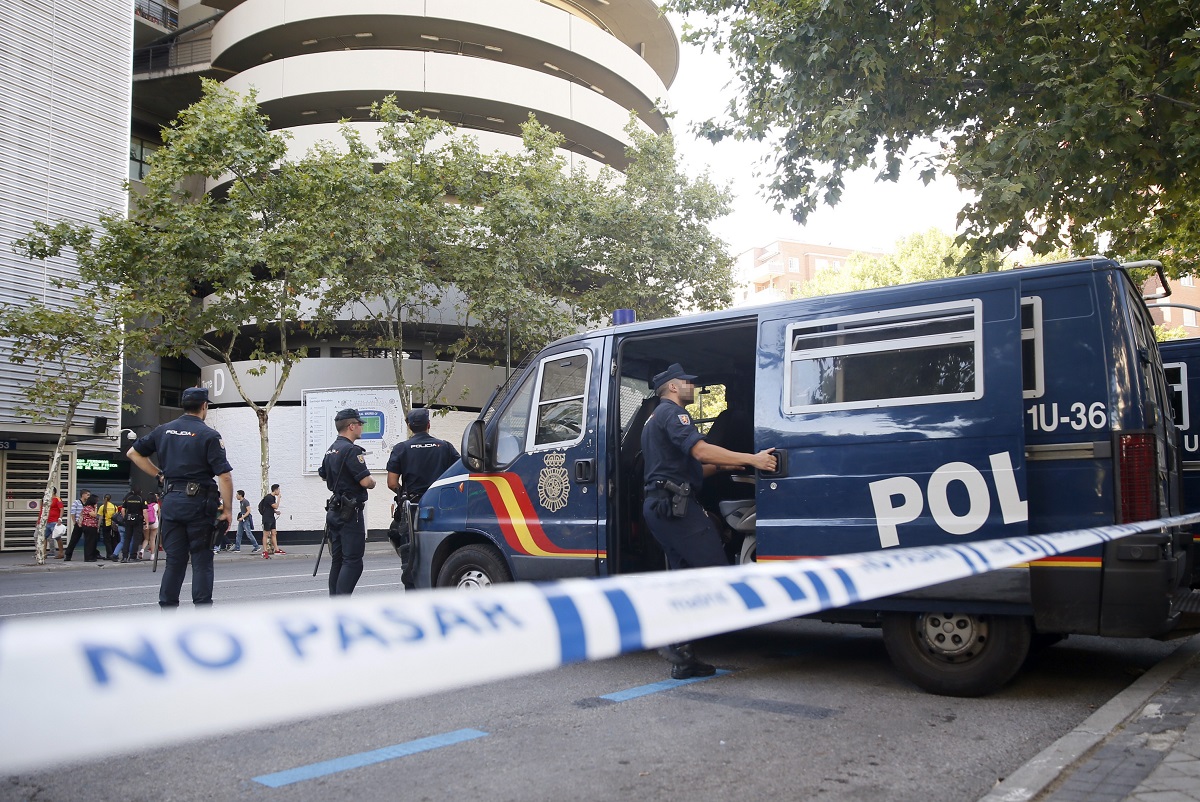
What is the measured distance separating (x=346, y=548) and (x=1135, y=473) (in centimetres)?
553

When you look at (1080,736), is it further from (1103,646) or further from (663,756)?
(1103,646)

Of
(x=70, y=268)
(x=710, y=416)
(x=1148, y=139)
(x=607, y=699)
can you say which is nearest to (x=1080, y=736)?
(x=607, y=699)

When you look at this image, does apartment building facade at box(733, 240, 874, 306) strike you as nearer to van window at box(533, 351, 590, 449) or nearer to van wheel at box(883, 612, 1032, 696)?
van window at box(533, 351, 590, 449)

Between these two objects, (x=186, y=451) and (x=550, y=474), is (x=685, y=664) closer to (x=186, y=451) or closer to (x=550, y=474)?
(x=550, y=474)

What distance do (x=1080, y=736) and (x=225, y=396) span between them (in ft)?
89.0

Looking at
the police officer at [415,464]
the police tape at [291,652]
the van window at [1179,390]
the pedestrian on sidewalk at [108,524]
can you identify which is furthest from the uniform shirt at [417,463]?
the pedestrian on sidewalk at [108,524]

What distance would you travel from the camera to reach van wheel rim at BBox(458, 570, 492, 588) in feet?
21.6

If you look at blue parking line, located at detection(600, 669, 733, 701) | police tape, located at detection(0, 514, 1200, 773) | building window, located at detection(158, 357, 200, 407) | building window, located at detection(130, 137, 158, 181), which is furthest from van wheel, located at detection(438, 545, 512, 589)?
building window, located at detection(130, 137, 158, 181)

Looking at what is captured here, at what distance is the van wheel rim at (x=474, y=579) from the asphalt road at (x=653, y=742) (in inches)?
44.7

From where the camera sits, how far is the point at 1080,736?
3904mm

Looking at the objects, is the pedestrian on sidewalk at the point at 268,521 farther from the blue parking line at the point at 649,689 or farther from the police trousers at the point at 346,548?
the blue parking line at the point at 649,689

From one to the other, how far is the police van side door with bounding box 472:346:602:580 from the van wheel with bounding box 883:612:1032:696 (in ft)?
6.59

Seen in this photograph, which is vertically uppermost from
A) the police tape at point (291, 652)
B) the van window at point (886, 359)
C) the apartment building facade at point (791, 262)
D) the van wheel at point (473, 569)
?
the apartment building facade at point (791, 262)

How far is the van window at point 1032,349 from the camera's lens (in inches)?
187
